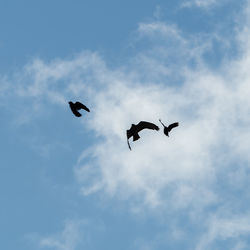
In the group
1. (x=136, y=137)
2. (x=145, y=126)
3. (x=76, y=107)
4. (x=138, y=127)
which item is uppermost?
(x=145, y=126)

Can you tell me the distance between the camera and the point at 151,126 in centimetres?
3042

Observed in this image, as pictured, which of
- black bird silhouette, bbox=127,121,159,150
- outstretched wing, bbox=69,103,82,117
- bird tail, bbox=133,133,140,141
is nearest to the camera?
outstretched wing, bbox=69,103,82,117

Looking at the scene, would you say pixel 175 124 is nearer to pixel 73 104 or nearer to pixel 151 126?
pixel 151 126

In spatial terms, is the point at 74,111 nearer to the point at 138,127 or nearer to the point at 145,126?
the point at 138,127

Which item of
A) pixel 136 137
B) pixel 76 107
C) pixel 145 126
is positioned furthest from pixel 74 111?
pixel 145 126

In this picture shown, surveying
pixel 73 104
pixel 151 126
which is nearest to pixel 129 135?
pixel 151 126

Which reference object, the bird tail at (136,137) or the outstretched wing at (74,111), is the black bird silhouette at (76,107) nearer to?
the outstretched wing at (74,111)

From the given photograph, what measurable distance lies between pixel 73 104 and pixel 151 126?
6197 mm

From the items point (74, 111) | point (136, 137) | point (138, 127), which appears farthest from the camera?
point (138, 127)

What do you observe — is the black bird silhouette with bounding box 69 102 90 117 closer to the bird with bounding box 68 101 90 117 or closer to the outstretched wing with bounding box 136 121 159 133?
the bird with bounding box 68 101 90 117

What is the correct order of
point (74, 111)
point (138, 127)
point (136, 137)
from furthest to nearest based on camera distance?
1. point (138, 127)
2. point (136, 137)
3. point (74, 111)

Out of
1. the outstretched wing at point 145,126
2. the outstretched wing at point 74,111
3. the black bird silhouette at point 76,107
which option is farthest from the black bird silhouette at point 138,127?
the outstretched wing at point 74,111

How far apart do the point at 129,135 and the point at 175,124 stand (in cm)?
365

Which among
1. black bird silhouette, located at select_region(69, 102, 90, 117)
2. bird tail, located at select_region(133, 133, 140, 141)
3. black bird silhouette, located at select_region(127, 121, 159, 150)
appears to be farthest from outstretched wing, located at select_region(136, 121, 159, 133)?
black bird silhouette, located at select_region(69, 102, 90, 117)
